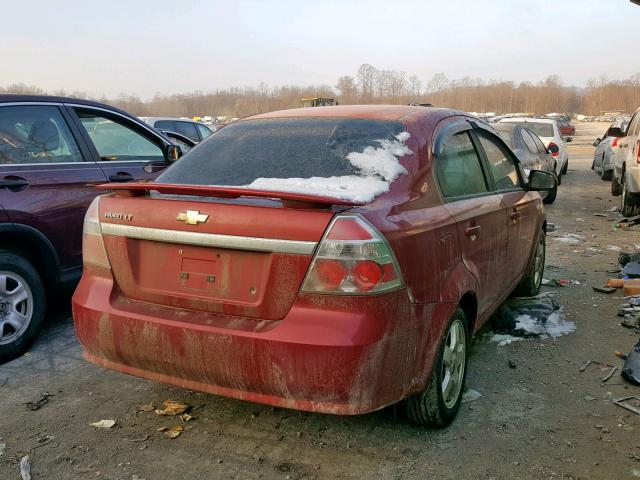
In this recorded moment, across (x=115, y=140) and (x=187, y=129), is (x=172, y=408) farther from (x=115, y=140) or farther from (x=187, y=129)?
(x=187, y=129)

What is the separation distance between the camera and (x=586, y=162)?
23391 millimetres

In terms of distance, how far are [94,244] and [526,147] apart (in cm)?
934

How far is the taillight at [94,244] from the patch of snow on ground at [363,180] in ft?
2.64

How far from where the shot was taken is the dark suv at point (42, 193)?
3982 millimetres

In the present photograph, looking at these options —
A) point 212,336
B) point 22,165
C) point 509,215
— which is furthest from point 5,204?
point 509,215

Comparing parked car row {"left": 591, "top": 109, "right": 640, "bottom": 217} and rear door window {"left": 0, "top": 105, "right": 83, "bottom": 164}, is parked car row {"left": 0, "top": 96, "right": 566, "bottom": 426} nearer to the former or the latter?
rear door window {"left": 0, "top": 105, "right": 83, "bottom": 164}

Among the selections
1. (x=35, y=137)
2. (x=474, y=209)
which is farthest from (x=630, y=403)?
(x=35, y=137)

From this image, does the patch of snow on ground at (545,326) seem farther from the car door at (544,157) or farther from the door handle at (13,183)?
the car door at (544,157)

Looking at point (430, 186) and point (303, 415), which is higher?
point (430, 186)

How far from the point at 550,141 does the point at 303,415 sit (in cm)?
1223

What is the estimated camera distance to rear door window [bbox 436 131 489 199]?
3.17 metres

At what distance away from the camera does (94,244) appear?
290 cm

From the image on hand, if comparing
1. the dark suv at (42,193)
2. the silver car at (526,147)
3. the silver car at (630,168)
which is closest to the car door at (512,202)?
the dark suv at (42,193)

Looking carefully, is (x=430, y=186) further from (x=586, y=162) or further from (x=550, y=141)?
(x=586, y=162)
